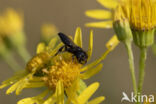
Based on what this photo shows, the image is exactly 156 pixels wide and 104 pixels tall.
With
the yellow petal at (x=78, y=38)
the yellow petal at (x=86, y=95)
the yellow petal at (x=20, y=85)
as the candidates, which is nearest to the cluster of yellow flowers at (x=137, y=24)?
the yellow petal at (x=78, y=38)

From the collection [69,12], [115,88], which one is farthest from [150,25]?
[69,12]

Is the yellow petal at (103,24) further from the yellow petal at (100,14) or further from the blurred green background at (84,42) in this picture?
the blurred green background at (84,42)

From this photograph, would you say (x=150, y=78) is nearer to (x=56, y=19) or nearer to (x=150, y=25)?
(x=56, y=19)

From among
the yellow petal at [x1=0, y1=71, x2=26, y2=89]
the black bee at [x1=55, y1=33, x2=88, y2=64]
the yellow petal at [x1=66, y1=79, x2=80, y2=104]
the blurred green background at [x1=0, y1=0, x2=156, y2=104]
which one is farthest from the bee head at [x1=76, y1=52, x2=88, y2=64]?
the blurred green background at [x1=0, y1=0, x2=156, y2=104]

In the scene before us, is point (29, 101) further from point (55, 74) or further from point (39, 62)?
point (39, 62)

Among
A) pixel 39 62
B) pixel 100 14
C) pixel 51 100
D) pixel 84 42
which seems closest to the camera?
pixel 51 100

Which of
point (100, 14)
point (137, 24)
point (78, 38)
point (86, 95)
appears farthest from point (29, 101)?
point (100, 14)

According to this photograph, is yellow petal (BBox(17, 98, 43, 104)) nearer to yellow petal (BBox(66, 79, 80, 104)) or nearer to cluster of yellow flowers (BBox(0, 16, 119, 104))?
cluster of yellow flowers (BBox(0, 16, 119, 104))
